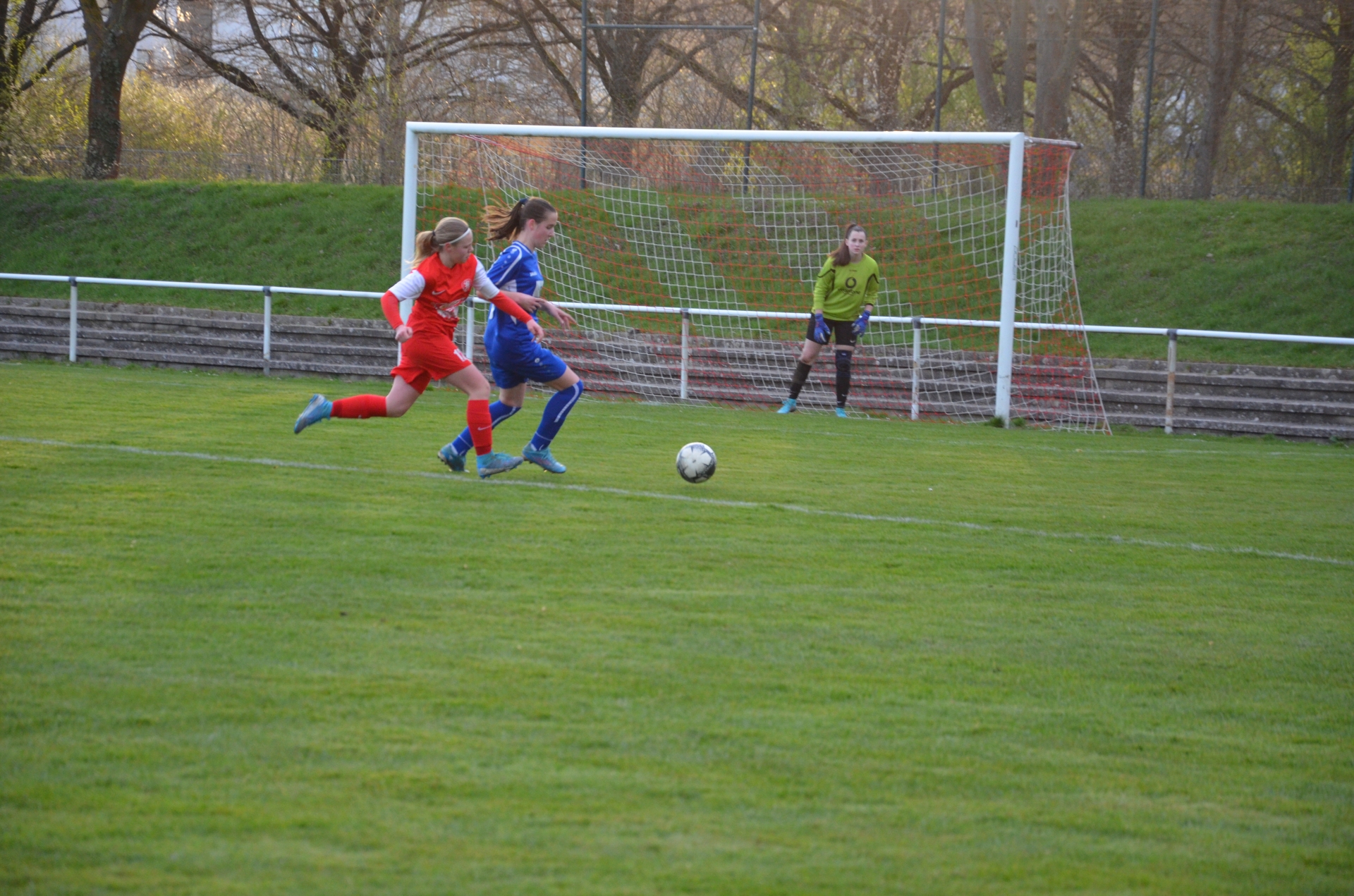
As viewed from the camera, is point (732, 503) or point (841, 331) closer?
point (732, 503)

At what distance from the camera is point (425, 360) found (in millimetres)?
7770

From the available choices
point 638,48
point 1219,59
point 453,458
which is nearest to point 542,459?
point 453,458

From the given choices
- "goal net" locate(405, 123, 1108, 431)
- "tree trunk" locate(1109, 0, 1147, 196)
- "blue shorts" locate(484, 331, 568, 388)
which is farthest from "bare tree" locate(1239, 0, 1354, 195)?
"blue shorts" locate(484, 331, 568, 388)

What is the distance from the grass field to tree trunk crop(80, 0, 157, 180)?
21.3 metres

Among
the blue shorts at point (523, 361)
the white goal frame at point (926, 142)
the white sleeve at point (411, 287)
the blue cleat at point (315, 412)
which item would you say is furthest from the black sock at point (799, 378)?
the white sleeve at point (411, 287)

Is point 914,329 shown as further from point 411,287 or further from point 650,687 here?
point 650,687

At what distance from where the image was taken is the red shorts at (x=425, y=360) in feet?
25.4

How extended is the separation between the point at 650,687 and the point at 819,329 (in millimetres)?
9759

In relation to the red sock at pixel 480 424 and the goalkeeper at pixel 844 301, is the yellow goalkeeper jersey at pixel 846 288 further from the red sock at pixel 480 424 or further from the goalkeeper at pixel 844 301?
the red sock at pixel 480 424

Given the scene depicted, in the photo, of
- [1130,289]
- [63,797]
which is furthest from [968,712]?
[1130,289]

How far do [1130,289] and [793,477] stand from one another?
1181 cm

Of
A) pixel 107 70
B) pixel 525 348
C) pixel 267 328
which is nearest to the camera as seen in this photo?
pixel 525 348

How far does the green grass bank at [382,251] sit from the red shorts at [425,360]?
8794mm

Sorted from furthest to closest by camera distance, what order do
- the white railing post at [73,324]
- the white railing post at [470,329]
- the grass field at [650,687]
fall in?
the white railing post at [73,324]
the white railing post at [470,329]
the grass field at [650,687]
